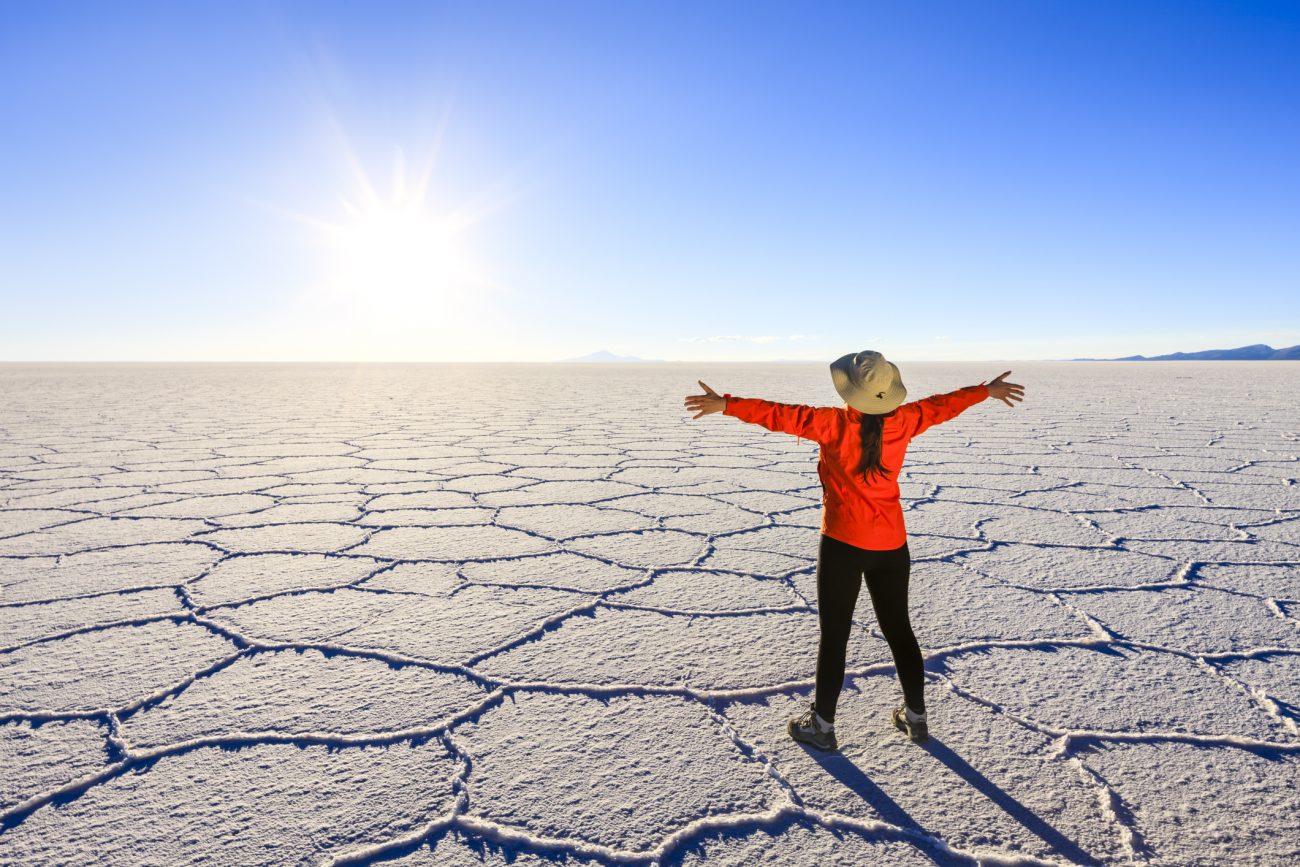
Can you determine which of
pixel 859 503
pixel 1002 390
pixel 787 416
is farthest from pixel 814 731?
pixel 1002 390

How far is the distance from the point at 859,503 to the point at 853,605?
153 millimetres

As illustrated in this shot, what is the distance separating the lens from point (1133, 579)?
72.7 inches

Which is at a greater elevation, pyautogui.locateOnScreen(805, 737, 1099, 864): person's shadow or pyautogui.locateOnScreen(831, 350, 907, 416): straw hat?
pyautogui.locateOnScreen(831, 350, 907, 416): straw hat

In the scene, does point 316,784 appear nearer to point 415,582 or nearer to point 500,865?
point 500,865

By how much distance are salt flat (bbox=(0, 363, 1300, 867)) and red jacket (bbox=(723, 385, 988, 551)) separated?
1.08 feet

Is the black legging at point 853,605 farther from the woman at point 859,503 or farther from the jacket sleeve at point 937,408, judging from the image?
the jacket sleeve at point 937,408

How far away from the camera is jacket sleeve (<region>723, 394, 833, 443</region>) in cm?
106

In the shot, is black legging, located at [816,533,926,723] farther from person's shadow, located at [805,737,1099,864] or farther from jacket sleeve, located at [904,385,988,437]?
jacket sleeve, located at [904,385,988,437]

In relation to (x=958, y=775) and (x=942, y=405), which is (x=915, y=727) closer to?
(x=958, y=775)

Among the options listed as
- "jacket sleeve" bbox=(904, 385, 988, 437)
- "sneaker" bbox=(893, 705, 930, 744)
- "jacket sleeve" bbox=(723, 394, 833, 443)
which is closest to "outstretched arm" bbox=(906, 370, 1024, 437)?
"jacket sleeve" bbox=(904, 385, 988, 437)

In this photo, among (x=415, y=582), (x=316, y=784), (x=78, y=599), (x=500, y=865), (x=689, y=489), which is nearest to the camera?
(x=500, y=865)

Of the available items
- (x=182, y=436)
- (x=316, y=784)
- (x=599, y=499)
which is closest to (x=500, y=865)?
(x=316, y=784)

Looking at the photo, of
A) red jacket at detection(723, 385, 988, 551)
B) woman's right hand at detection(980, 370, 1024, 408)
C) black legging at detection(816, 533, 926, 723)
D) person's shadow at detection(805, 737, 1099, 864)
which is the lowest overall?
person's shadow at detection(805, 737, 1099, 864)

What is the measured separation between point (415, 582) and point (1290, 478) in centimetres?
364
